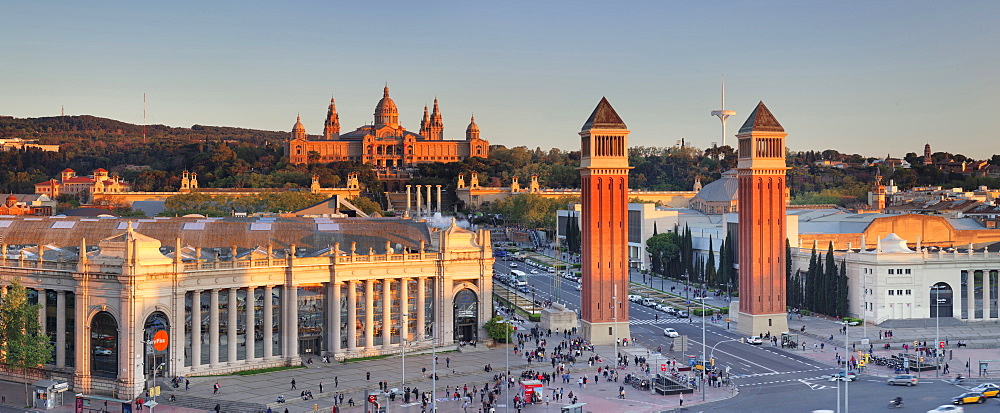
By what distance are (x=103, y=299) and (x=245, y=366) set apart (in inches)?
436

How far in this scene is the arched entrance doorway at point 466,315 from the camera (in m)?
90.0

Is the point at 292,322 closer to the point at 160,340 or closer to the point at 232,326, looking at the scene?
the point at 232,326

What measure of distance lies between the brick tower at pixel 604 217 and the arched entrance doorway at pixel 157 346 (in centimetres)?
3706

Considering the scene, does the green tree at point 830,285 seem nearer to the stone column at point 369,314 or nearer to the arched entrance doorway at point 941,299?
the arched entrance doorway at point 941,299

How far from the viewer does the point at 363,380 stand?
76.5m

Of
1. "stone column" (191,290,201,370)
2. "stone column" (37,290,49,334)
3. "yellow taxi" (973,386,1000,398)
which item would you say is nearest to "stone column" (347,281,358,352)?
"stone column" (191,290,201,370)

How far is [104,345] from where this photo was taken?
74.1 m

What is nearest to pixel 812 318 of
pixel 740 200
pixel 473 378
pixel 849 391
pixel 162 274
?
pixel 740 200

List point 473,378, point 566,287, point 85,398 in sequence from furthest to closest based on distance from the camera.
Result: point 566,287, point 473,378, point 85,398

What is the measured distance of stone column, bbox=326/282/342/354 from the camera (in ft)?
273

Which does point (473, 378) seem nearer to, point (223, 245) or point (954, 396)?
point (223, 245)

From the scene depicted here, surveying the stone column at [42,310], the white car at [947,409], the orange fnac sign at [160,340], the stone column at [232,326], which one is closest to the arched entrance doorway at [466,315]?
the stone column at [232,326]

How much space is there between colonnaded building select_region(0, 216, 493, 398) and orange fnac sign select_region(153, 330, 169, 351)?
0.09m

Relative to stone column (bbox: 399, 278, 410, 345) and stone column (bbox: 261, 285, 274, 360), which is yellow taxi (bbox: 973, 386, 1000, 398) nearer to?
stone column (bbox: 399, 278, 410, 345)
